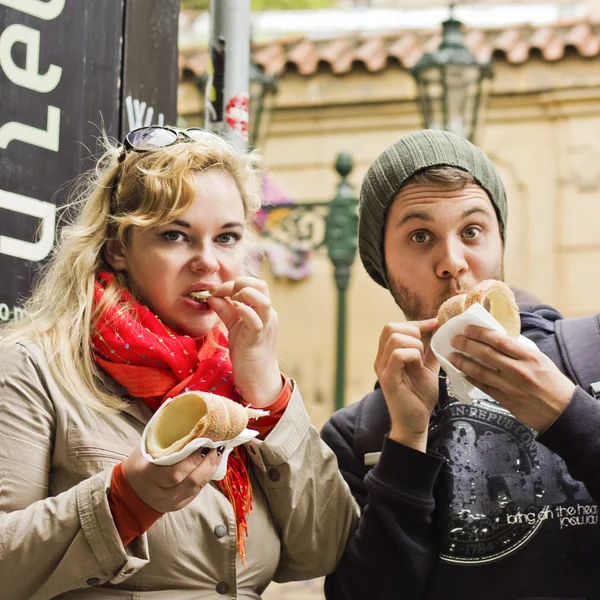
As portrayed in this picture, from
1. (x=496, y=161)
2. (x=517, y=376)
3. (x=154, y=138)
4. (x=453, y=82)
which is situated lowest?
(x=517, y=376)

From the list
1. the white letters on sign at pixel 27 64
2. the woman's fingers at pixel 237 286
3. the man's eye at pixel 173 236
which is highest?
the white letters on sign at pixel 27 64

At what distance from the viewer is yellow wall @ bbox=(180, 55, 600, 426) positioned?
42.3 feet

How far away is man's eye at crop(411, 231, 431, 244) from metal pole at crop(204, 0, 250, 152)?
3.93 ft

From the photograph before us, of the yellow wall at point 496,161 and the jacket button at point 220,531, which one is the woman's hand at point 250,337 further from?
the yellow wall at point 496,161

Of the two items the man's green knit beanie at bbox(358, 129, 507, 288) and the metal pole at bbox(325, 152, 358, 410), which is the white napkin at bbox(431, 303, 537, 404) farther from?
the metal pole at bbox(325, 152, 358, 410)

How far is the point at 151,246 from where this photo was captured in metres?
3.11

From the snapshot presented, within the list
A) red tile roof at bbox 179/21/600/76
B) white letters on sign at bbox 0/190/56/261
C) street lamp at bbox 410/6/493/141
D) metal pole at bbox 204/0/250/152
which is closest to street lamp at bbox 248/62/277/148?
street lamp at bbox 410/6/493/141

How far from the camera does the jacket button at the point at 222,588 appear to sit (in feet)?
9.57

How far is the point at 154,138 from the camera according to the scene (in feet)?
10.6

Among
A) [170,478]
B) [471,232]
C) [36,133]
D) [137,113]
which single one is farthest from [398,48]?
[170,478]

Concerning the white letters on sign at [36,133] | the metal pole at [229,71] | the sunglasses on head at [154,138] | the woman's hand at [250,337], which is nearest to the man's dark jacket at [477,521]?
the woman's hand at [250,337]

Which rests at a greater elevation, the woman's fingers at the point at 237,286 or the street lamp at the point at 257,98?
the street lamp at the point at 257,98

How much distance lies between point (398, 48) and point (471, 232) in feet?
32.0

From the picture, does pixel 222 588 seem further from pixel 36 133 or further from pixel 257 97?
pixel 257 97
